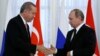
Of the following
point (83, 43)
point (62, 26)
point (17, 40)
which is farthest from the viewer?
point (62, 26)

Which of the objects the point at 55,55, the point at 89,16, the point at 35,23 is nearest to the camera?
the point at 55,55

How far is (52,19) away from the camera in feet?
13.8

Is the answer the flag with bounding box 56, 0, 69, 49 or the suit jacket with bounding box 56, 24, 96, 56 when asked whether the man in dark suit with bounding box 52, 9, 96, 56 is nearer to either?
the suit jacket with bounding box 56, 24, 96, 56

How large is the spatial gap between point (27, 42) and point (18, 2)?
1645 millimetres

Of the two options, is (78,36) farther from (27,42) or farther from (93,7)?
(93,7)

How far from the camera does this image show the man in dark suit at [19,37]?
2.74 meters

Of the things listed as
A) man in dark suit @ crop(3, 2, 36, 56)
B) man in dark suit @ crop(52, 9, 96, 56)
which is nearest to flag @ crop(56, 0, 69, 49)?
man in dark suit @ crop(52, 9, 96, 56)

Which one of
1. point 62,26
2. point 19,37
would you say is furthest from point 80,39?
point 62,26

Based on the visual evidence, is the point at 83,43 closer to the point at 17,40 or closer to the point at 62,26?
the point at 17,40

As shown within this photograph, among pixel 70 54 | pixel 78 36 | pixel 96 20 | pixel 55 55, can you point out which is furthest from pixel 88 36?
pixel 96 20

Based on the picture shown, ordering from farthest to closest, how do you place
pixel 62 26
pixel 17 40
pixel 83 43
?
1. pixel 62 26
2. pixel 83 43
3. pixel 17 40

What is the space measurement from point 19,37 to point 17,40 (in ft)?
0.16

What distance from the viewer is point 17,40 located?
273 cm

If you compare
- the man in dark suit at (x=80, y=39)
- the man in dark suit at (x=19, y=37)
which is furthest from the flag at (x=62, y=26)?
the man in dark suit at (x=19, y=37)
